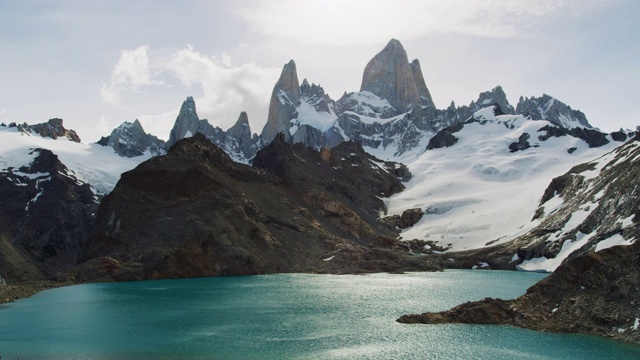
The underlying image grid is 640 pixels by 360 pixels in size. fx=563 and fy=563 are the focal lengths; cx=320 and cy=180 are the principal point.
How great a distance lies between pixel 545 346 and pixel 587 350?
3.76 meters

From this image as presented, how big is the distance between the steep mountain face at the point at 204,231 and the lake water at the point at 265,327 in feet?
68.4

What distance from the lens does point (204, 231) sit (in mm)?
137625

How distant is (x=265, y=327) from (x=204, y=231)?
7310cm

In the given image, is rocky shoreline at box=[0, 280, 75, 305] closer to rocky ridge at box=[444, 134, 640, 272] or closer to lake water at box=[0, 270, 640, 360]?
lake water at box=[0, 270, 640, 360]

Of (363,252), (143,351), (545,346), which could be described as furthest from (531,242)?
(143,351)

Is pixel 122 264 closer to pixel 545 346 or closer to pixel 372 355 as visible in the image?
pixel 372 355

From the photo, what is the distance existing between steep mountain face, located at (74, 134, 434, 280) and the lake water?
68.4 ft

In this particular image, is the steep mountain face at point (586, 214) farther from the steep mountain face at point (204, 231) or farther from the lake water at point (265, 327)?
the steep mountain face at point (204, 231)

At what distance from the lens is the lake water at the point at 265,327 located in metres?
54.8

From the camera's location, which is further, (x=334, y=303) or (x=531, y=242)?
(x=531, y=242)

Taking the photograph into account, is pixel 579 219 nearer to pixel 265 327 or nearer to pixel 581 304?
pixel 581 304

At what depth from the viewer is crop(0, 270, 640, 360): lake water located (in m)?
54.8

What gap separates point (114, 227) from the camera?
149 m

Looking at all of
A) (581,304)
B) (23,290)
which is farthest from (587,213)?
(23,290)
